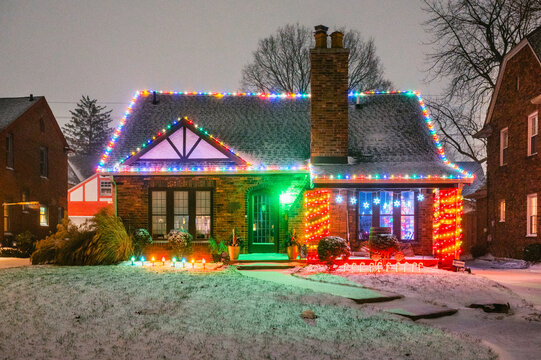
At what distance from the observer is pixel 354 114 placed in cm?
1856

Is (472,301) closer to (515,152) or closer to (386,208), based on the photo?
(386,208)

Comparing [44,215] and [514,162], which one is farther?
[44,215]

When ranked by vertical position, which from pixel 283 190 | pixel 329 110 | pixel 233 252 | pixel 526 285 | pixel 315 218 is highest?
pixel 329 110

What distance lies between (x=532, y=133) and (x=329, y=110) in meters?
8.16

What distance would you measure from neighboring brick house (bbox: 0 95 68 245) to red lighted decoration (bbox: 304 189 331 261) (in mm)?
13435

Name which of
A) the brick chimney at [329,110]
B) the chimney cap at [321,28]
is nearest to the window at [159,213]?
the brick chimney at [329,110]

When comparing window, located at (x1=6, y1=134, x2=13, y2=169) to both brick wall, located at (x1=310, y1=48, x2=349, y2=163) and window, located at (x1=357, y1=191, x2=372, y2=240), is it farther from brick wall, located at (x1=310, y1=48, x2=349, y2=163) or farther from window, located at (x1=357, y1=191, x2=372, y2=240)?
window, located at (x1=357, y1=191, x2=372, y2=240)

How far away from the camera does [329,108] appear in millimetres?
16016

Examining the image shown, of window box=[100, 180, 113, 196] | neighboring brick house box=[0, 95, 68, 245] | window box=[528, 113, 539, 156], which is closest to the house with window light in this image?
window box=[528, 113, 539, 156]

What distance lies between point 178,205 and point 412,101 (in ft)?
32.3

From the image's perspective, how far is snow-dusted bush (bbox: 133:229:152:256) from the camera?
15320 mm

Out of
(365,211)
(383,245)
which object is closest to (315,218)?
(365,211)

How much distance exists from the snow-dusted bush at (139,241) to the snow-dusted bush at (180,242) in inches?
37.7

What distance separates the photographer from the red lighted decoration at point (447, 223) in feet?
50.2
